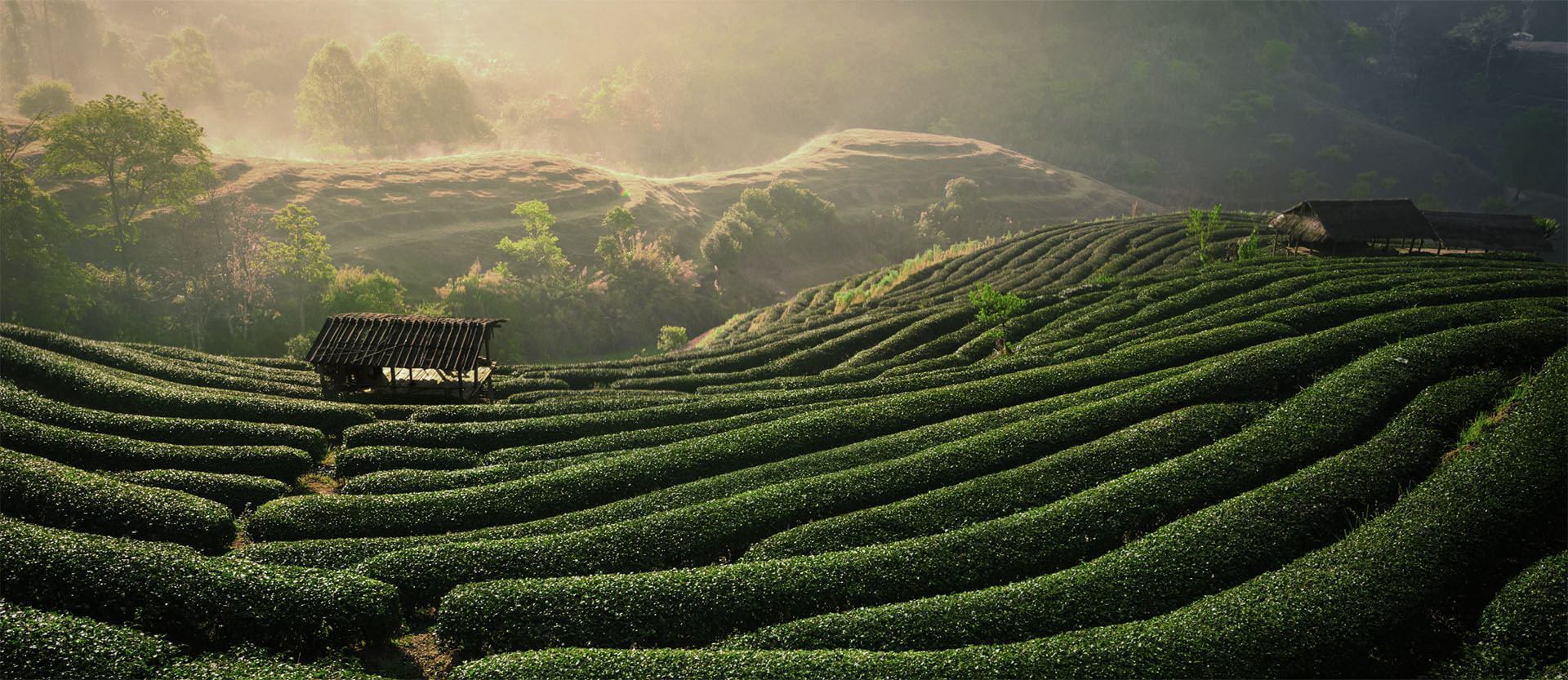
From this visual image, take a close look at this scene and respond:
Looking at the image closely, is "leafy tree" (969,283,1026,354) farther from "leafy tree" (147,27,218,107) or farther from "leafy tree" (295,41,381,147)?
"leafy tree" (147,27,218,107)

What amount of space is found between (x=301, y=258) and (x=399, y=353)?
3187 cm

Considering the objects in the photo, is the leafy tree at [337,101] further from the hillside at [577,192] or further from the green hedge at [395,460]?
the green hedge at [395,460]

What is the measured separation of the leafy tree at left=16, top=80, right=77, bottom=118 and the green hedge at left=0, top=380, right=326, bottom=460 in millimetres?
76152

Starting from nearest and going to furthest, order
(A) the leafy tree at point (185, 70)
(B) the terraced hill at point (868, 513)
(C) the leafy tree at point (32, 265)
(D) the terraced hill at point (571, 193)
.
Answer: (B) the terraced hill at point (868, 513) < (C) the leafy tree at point (32, 265) < (D) the terraced hill at point (571, 193) < (A) the leafy tree at point (185, 70)

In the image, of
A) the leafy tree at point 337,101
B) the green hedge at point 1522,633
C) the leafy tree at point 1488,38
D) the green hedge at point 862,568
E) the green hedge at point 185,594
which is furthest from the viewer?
the leafy tree at point 1488,38

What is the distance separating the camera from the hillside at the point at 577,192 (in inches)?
2586

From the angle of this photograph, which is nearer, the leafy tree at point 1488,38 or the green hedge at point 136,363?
the green hedge at point 136,363

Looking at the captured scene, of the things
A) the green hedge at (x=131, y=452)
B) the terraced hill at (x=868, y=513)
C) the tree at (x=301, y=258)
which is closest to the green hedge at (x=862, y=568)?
the terraced hill at (x=868, y=513)

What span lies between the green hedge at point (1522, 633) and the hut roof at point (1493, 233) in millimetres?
37172

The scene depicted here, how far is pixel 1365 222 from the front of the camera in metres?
39.2

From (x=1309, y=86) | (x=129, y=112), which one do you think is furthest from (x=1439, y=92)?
(x=129, y=112)

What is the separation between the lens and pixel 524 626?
15.4 metres

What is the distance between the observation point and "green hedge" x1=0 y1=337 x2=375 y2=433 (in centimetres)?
2577

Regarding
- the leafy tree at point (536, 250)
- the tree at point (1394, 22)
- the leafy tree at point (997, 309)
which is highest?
the tree at point (1394, 22)
